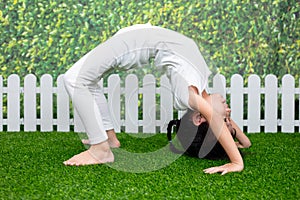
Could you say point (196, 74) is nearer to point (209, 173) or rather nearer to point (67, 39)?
point (209, 173)

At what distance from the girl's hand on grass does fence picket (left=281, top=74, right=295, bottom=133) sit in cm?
177

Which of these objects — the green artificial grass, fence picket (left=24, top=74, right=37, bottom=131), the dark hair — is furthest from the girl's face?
fence picket (left=24, top=74, right=37, bottom=131)

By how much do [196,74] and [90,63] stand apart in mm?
594

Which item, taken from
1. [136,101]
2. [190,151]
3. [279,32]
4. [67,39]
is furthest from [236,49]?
[190,151]

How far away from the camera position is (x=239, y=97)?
458 cm

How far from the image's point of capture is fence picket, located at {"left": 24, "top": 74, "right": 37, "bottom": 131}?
458cm

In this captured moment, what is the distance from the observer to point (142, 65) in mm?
3422

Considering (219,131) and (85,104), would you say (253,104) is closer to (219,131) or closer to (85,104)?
(219,131)

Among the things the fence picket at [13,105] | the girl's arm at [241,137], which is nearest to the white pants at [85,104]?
the girl's arm at [241,137]

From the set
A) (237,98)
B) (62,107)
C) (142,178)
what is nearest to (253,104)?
(237,98)

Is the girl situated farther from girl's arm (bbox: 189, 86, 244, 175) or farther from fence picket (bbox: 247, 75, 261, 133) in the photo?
fence picket (bbox: 247, 75, 261, 133)

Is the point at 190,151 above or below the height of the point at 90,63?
below

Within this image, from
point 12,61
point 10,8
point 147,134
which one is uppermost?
point 10,8

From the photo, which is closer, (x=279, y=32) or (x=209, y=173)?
(x=209, y=173)
